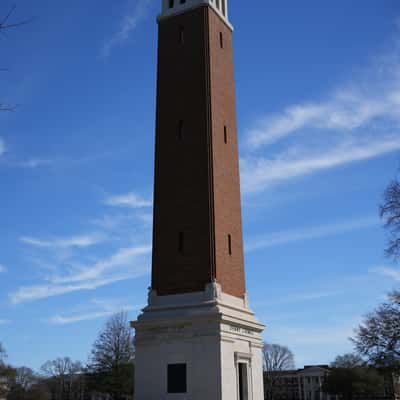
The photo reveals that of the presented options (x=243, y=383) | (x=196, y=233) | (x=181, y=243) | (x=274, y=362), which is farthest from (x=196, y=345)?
(x=274, y=362)

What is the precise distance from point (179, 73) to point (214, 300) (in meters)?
14.2

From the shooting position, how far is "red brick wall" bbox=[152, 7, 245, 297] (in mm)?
27516

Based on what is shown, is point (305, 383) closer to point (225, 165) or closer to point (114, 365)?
point (114, 365)

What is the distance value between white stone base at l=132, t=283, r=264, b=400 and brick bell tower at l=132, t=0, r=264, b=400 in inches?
1.9

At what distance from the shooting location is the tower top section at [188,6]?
32.6 metres

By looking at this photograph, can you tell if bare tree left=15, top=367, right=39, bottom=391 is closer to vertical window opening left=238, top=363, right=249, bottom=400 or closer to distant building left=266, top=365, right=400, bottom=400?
distant building left=266, top=365, right=400, bottom=400

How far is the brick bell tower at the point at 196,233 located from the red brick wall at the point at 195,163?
6 centimetres

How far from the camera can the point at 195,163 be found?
2922 cm

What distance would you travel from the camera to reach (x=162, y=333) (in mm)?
26141

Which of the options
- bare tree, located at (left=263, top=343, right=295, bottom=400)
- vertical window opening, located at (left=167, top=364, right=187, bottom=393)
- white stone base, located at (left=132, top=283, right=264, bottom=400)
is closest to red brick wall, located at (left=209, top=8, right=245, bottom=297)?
white stone base, located at (left=132, top=283, right=264, bottom=400)

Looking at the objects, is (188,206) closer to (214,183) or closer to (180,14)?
(214,183)

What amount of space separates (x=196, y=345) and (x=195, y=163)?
32.6 ft

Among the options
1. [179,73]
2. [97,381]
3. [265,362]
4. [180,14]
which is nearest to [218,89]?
[179,73]

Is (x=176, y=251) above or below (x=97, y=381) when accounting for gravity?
above
